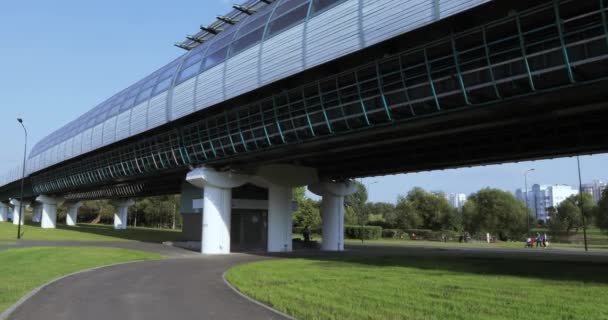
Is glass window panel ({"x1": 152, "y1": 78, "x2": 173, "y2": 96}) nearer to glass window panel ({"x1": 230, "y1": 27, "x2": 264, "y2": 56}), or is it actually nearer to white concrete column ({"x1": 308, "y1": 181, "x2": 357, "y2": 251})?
glass window panel ({"x1": 230, "y1": 27, "x2": 264, "y2": 56})

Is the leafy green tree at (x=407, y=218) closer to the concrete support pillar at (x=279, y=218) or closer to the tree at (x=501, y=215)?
the tree at (x=501, y=215)

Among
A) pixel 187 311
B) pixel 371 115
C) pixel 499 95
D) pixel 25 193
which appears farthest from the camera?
pixel 25 193

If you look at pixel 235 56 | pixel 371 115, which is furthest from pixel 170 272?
pixel 235 56

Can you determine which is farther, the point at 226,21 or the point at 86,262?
the point at 226,21

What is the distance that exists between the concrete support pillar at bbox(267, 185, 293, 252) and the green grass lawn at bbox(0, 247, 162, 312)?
920 centimetres

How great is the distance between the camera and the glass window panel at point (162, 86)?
34244mm

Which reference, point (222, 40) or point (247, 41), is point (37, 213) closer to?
point (222, 40)

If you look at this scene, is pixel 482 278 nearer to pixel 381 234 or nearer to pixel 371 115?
pixel 371 115

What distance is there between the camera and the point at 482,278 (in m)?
14.8

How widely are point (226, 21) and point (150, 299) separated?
23.1 m

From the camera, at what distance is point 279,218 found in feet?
114

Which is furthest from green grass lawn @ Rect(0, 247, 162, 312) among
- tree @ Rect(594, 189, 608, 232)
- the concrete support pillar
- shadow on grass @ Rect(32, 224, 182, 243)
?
tree @ Rect(594, 189, 608, 232)

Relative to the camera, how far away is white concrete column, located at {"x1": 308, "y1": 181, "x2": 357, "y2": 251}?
3791 centimetres

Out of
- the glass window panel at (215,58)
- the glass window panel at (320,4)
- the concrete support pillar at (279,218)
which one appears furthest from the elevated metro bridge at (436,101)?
the concrete support pillar at (279,218)
